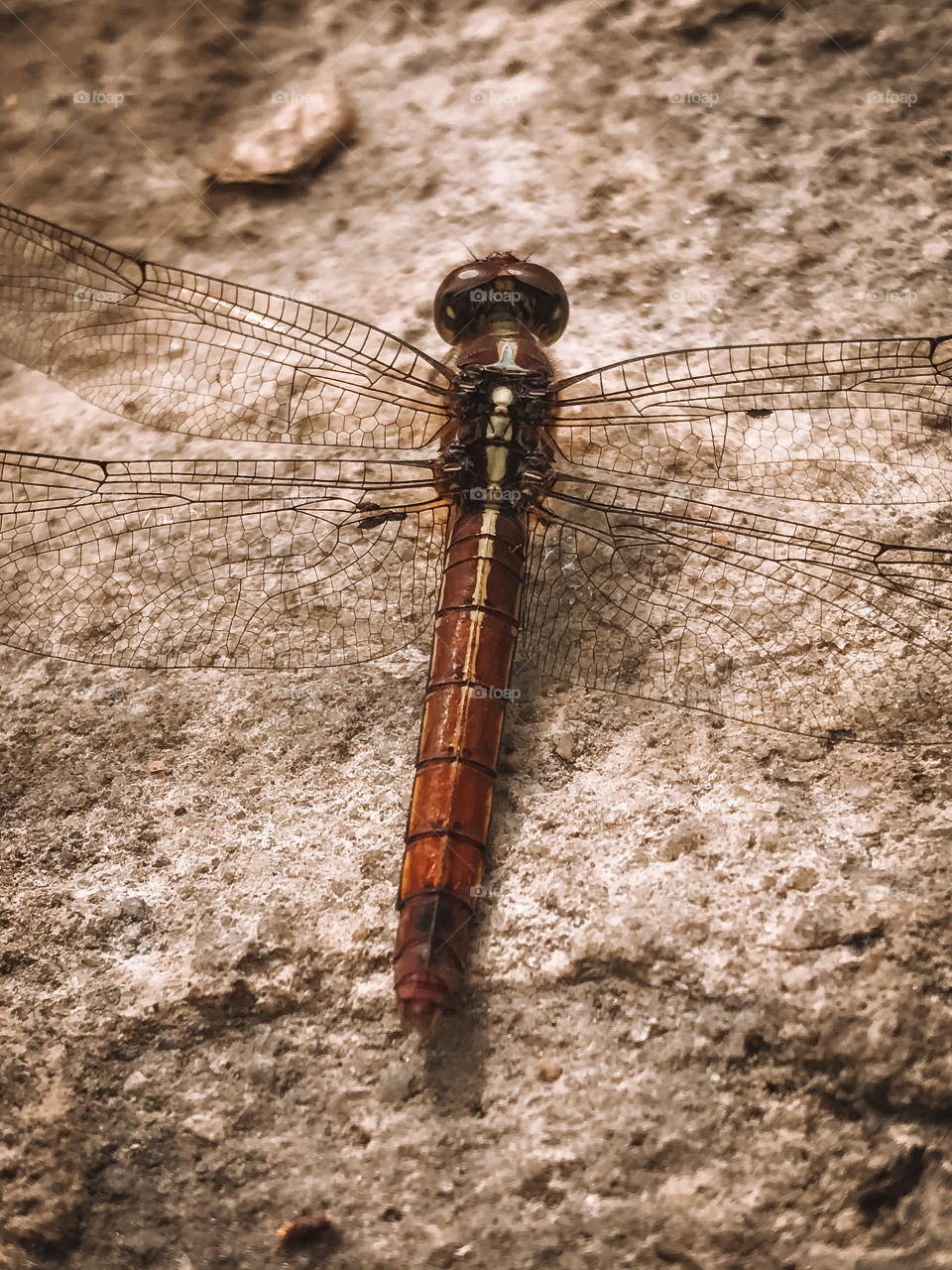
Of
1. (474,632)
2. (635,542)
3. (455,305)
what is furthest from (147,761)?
(455,305)

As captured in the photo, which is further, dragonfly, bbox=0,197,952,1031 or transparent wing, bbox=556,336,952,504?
transparent wing, bbox=556,336,952,504

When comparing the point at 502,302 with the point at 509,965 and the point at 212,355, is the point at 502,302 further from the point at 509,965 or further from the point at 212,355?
the point at 509,965

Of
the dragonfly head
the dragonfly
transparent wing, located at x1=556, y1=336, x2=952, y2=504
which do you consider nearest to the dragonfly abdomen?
the dragonfly

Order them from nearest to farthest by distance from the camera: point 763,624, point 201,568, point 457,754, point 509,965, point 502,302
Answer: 1. point 509,965
2. point 457,754
3. point 763,624
4. point 201,568
5. point 502,302

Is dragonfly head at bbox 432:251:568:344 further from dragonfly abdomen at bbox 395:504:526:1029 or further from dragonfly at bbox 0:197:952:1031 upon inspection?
dragonfly abdomen at bbox 395:504:526:1029

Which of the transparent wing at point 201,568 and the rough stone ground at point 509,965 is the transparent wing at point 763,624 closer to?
the rough stone ground at point 509,965

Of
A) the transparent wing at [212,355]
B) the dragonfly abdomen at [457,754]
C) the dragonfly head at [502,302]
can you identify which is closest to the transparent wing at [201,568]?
the dragonfly abdomen at [457,754]

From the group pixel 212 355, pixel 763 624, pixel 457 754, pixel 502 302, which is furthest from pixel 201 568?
pixel 763 624

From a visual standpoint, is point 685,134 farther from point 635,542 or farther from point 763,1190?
point 763,1190
